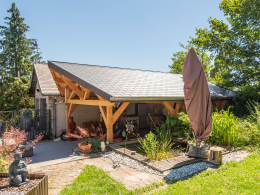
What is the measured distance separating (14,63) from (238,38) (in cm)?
2168

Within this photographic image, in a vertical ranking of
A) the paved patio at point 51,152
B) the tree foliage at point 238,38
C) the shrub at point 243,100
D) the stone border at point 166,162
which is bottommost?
the paved patio at point 51,152

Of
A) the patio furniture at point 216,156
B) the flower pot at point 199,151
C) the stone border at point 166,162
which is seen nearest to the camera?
the stone border at point 166,162

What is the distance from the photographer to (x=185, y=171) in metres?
4.36

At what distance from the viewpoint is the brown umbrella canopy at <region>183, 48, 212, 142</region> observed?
481 cm

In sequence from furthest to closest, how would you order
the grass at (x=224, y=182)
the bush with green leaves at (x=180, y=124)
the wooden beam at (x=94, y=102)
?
the bush with green leaves at (x=180, y=124), the wooden beam at (x=94, y=102), the grass at (x=224, y=182)

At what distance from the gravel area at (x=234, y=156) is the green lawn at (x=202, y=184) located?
632 mm

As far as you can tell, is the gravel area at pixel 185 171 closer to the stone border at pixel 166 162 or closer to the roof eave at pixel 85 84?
the stone border at pixel 166 162

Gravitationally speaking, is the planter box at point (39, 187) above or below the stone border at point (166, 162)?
above

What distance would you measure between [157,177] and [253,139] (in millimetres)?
4338

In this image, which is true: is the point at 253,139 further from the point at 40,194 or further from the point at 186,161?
the point at 40,194

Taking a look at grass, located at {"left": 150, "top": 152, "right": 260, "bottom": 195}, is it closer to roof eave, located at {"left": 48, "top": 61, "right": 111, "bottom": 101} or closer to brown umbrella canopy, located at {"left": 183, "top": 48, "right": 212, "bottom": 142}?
brown umbrella canopy, located at {"left": 183, "top": 48, "right": 212, "bottom": 142}

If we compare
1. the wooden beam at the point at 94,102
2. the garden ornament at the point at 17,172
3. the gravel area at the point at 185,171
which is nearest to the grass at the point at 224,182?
the gravel area at the point at 185,171

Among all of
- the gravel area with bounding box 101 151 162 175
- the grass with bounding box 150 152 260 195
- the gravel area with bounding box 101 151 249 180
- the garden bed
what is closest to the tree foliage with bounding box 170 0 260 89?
the garden bed

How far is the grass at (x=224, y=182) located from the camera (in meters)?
3.29
